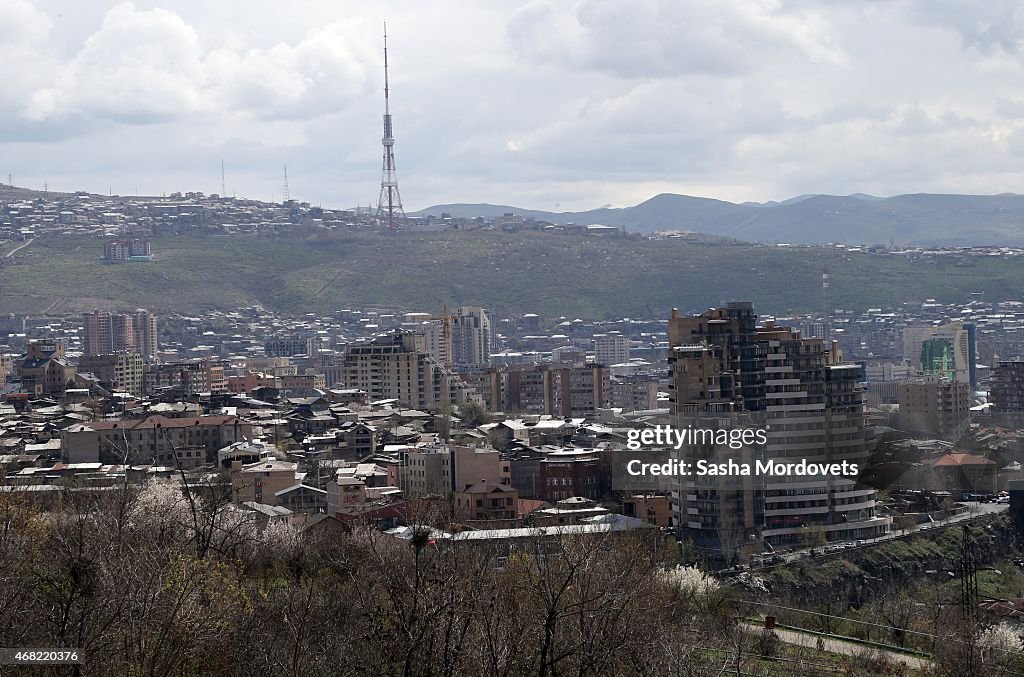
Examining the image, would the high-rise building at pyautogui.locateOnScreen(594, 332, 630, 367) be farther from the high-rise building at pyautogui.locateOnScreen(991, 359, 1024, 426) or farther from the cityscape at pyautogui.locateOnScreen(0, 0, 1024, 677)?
the high-rise building at pyautogui.locateOnScreen(991, 359, 1024, 426)

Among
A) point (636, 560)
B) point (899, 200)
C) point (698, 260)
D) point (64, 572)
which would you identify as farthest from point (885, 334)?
point (899, 200)

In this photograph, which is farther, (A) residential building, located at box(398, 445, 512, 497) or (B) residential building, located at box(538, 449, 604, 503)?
(B) residential building, located at box(538, 449, 604, 503)

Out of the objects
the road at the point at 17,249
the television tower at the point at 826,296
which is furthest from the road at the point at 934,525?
the road at the point at 17,249

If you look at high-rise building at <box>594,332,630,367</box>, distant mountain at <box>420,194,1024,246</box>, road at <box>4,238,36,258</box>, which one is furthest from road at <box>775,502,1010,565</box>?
distant mountain at <box>420,194,1024,246</box>

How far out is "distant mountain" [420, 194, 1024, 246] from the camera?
158000 millimetres

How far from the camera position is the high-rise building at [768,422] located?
1016 inches

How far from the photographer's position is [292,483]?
90.4 ft

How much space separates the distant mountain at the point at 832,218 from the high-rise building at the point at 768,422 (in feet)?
401

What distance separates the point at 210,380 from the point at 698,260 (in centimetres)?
5331

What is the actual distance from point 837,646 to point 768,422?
1153cm

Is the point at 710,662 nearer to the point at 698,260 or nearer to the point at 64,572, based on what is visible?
the point at 64,572

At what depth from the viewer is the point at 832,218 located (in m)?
169

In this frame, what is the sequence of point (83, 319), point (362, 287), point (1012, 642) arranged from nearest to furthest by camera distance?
point (1012, 642) → point (83, 319) → point (362, 287)

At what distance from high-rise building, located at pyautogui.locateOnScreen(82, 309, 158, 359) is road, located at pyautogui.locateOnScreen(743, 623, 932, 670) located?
6035cm
